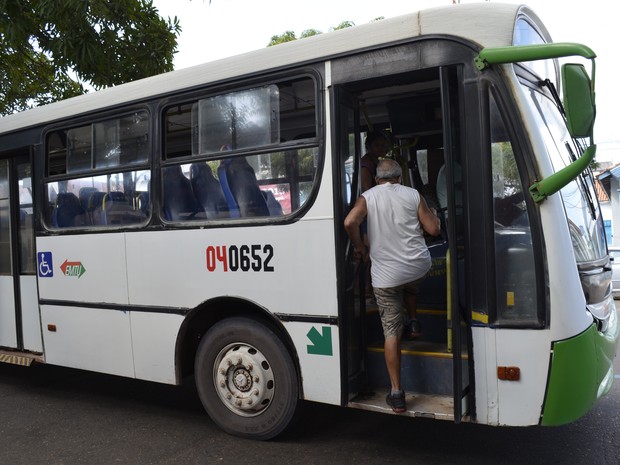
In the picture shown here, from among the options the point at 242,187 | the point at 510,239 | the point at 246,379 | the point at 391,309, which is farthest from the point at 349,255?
the point at 246,379

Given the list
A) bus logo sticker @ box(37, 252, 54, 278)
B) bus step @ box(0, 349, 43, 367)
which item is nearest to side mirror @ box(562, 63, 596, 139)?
bus logo sticker @ box(37, 252, 54, 278)

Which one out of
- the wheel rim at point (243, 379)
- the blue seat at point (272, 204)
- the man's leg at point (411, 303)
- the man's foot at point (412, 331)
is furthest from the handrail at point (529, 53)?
the wheel rim at point (243, 379)

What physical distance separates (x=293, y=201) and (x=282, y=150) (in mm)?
361

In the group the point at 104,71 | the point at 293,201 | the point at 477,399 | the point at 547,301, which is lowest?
the point at 477,399

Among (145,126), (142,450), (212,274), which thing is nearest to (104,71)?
(145,126)

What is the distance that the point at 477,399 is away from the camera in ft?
11.2

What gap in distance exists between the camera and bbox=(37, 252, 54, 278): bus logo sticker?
547 cm

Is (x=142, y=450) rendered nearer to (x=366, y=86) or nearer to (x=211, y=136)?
(x=211, y=136)

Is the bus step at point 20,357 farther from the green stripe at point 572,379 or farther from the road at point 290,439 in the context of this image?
the green stripe at point 572,379

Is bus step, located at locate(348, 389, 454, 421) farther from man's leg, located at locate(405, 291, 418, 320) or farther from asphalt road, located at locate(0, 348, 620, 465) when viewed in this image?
man's leg, located at locate(405, 291, 418, 320)

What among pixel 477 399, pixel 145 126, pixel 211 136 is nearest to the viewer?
pixel 477 399

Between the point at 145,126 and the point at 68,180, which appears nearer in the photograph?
the point at 145,126

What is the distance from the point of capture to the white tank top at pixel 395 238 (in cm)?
380

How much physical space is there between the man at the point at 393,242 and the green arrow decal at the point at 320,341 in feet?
1.18
